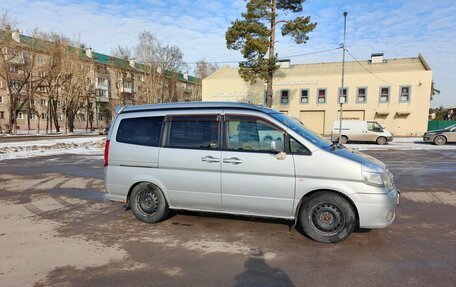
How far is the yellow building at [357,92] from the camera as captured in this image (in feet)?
108

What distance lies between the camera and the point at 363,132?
75.0 ft

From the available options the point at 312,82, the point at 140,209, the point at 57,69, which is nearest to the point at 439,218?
the point at 140,209

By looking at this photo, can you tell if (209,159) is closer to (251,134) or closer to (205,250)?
(251,134)

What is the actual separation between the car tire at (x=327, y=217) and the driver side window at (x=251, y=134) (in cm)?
100

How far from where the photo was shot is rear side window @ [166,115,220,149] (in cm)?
479

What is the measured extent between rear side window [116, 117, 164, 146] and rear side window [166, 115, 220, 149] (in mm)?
264

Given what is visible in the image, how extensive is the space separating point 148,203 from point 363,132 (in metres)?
21.3

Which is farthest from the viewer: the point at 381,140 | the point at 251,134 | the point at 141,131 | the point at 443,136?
the point at 381,140

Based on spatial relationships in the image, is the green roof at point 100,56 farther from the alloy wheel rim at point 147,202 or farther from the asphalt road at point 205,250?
the alloy wheel rim at point 147,202

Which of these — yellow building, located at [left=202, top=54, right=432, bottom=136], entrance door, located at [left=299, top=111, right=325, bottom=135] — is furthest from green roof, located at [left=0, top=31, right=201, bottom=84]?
entrance door, located at [left=299, top=111, right=325, bottom=135]

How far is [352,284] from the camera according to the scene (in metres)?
3.24

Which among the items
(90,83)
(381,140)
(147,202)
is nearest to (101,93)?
(90,83)

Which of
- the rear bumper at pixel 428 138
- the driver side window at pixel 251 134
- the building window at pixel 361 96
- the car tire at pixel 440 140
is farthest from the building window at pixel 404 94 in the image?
the driver side window at pixel 251 134

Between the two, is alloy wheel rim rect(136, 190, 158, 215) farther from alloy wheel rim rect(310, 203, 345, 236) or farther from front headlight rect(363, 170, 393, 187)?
front headlight rect(363, 170, 393, 187)
